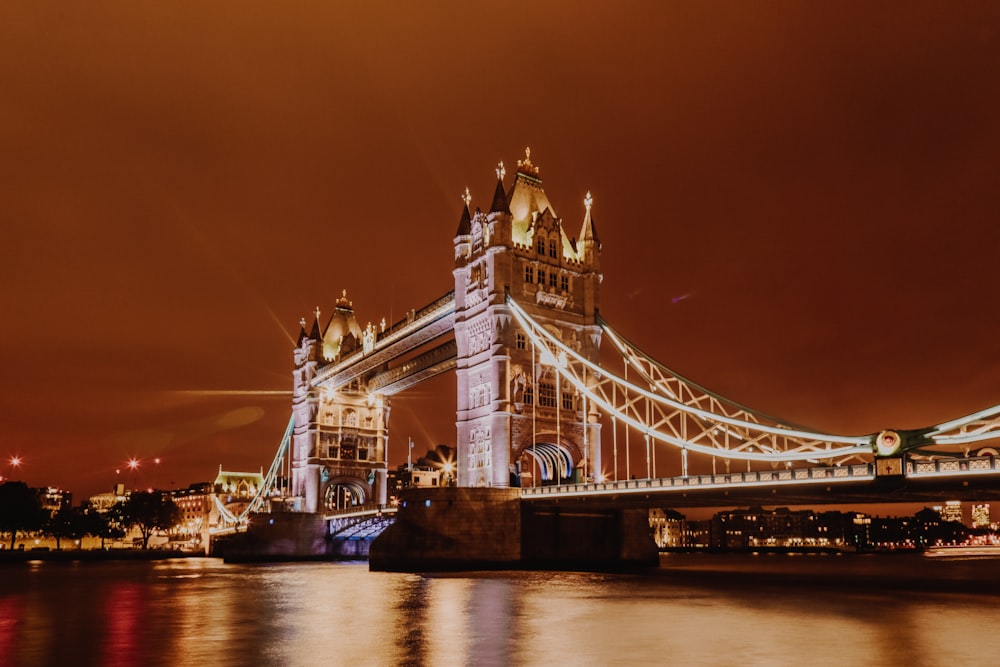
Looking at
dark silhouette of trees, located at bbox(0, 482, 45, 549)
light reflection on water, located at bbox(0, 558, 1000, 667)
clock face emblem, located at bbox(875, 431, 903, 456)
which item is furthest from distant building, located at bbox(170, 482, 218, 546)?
clock face emblem, located at bbox(875, 431, 903, 456)

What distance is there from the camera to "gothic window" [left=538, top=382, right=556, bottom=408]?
52478mm

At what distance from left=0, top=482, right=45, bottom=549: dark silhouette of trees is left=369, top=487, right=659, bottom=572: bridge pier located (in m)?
53.2

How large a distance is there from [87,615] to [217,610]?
3661mm

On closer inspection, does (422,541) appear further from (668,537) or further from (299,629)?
(668,537)

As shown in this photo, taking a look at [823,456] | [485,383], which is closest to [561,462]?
[485,383]

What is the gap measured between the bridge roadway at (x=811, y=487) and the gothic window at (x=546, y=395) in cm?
917

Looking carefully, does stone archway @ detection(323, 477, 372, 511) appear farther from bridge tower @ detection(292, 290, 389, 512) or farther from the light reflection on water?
the light reflection on water

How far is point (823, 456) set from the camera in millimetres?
32094

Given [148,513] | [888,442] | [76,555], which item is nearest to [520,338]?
[888,442]

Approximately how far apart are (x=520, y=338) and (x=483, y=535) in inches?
483

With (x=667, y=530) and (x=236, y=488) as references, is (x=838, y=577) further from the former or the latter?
(x=667, y=530)

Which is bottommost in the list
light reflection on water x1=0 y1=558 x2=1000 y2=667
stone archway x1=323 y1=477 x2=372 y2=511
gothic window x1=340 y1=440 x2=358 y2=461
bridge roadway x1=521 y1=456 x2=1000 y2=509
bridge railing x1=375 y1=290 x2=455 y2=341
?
light reflection on water x1=0 y1=558 x2=1000 y2=667

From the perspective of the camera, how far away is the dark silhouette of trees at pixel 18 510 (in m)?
84.2

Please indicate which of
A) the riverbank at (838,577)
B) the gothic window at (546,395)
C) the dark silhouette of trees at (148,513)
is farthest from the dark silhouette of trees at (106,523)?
the gothic window at (546,395)
